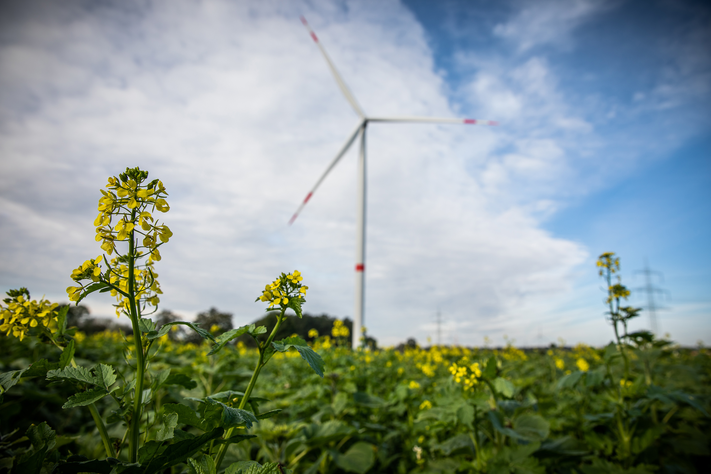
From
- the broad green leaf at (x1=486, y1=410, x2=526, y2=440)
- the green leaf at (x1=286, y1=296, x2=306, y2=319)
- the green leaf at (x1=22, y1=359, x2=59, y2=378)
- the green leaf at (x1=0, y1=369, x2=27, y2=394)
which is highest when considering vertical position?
the green leaf at (x1=286, y1=296, x2=306, y2=319)

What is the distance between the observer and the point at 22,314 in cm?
132

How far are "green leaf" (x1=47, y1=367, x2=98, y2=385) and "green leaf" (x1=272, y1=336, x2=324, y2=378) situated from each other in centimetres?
62

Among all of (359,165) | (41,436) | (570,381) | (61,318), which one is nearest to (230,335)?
(61,318)

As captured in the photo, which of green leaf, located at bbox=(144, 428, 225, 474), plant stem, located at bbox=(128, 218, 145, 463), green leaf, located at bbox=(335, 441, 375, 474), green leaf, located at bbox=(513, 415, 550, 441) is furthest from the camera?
green leaf, located at bbox=(335, 441, 375, 474)

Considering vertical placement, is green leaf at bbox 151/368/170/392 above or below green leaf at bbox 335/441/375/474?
above

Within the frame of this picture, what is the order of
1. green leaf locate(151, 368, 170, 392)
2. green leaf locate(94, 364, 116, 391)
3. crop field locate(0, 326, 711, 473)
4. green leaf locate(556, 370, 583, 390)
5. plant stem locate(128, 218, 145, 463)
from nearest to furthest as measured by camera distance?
plant stem locate(128, 218, 145, 463), green leaf locate(94, 364, 116, 391), green leaf locate(151, 368, 170, 392), crop field locate(0, 326, 711, 473), green leaf locate(556, 370, 583, 390)

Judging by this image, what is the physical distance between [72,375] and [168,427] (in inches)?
14.5

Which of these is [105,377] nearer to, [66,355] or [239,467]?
[66,355]

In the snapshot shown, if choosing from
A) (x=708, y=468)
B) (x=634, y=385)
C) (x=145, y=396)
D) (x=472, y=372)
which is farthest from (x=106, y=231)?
(x=708, y=468)

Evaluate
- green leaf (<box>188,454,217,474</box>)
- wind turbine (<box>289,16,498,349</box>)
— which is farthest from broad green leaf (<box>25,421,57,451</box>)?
wind turbine (<box>289,16,498,349</box>)

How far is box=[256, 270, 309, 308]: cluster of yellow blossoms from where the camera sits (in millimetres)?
1272

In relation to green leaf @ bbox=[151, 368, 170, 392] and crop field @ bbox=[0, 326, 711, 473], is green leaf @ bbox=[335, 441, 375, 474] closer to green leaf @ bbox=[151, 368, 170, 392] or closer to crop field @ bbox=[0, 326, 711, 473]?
crop field @ bbox=[0, 326, 711, 473]

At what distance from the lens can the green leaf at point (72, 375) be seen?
45.9 inches

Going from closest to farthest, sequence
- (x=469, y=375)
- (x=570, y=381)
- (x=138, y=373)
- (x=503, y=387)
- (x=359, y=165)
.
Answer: (x=138, y=373) → (x=469, y=375) → (x=503, y=387) → (x=570, y=381) → (x=359, y=165)
